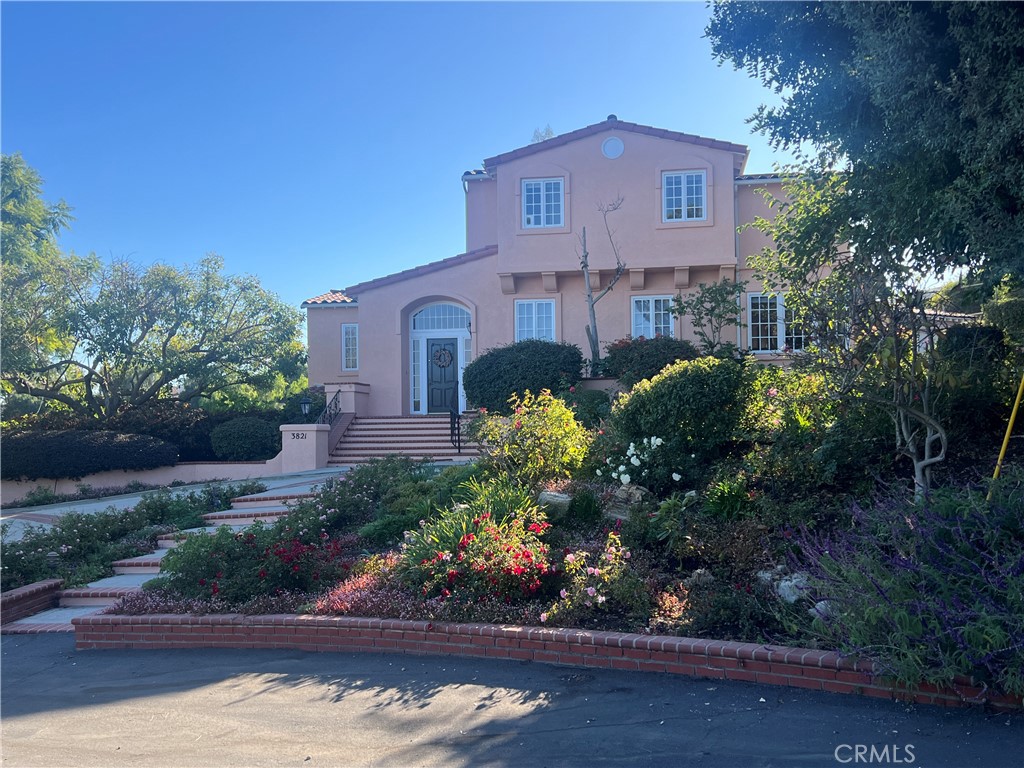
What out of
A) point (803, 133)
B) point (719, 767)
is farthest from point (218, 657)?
point (803, 133)

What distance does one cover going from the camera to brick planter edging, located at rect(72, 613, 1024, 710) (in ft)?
16.3

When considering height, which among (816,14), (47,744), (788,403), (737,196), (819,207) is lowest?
(47,744)

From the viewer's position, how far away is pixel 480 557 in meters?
6.75

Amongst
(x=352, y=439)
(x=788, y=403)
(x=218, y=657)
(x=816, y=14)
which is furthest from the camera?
(x=352, y=439)

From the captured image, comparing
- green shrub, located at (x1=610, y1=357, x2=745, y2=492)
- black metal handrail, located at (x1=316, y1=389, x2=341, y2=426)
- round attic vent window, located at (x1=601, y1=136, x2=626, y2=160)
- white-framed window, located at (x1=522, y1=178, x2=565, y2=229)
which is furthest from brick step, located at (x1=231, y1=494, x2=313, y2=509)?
round attic vent window, located at (x1=601, y1=136, x2=626, y2=160)

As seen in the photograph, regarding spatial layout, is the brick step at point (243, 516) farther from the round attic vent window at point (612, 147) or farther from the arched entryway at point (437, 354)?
the round attic vent window at point (612, 147)

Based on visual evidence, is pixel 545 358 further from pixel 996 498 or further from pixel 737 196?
pixel 996 498

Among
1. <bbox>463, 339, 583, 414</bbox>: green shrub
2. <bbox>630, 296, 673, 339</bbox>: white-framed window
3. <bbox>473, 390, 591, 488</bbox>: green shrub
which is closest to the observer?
<bbox>473, 390, 591, 488</bbox>: green shrub

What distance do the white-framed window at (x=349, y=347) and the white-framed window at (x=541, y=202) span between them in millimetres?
6587

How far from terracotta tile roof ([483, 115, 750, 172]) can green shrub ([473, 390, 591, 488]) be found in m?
11.3

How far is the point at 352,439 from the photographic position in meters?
18.9

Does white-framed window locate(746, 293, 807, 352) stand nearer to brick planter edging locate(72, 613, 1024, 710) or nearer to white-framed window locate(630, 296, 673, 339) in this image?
white-framed window locate(630, 296, 673, 339)

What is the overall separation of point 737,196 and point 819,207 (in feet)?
34.8

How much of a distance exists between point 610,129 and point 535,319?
16.2ft
